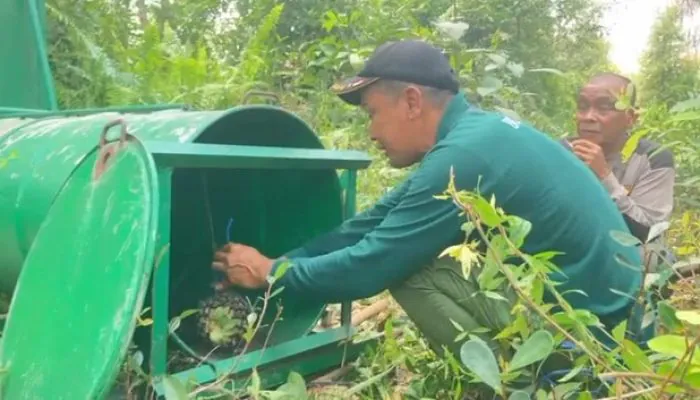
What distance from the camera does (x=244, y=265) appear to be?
7.74ft

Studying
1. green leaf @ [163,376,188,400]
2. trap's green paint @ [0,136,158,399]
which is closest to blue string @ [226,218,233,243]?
trap's green paint @ [0,136,158,399]

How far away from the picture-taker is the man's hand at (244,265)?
2332 millimetres

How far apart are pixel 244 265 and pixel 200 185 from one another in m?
0.73

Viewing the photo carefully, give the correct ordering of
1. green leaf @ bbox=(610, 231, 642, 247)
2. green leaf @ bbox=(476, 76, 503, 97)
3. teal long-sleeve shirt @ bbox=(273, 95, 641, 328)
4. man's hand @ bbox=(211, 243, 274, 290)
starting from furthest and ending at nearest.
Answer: green leaf @ bbox=(476, 76, 503, 97) < man's hand @ bbox=(211, 243, 274, 290) < teal long-sleeve shirt @ bbox=(273, 95, 641, 328) < green leaf @ bbox=(610, 231, 642, 247)

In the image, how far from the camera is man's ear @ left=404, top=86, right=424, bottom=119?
7.81 feet

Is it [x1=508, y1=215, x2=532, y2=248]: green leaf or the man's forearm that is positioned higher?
[x1=508, y1=215, x2=532, y2=248]: green leaf

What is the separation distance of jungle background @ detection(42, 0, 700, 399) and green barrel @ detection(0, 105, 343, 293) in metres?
0.49

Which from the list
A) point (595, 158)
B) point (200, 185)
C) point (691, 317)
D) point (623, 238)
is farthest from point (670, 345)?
point (200, 185)

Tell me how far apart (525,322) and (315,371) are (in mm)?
1006

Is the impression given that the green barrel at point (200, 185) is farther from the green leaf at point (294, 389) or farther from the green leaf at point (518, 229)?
the green leaf at point (518, 229)

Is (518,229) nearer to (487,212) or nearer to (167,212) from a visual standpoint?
(487,212)


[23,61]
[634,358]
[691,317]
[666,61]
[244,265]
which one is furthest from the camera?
[666,61]

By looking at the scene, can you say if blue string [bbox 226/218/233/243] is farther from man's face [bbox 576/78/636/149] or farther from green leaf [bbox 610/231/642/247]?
green leaf [bbox 610/231/642/247]

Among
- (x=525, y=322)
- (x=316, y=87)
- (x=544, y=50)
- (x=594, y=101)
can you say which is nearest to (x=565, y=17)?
(x=544, y=50)
